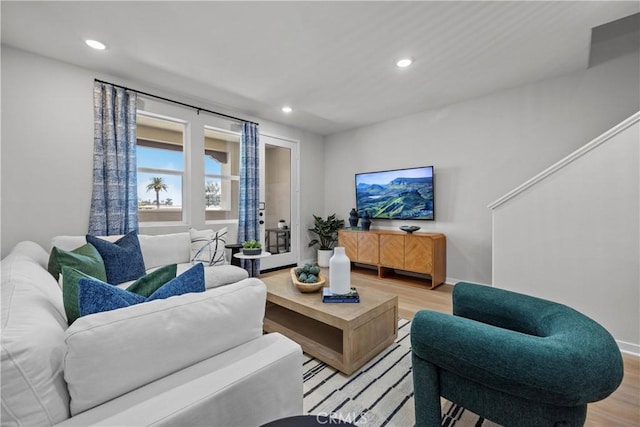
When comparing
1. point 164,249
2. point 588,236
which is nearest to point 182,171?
point 164,249

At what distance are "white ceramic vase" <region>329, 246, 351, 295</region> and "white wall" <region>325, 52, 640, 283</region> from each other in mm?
2562

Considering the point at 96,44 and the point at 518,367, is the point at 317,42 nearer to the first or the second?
the point at 96,44

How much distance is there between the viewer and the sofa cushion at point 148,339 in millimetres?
676

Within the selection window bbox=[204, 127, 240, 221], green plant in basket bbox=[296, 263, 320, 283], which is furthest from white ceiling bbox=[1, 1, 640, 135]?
green plant in basket bbox=[296, 263, 320, 283]

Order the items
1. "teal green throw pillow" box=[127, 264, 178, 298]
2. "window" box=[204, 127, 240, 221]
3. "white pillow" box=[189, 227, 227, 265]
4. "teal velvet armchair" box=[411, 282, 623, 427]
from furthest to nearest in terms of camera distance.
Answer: "window" box=[204, 127, 240, 221] → "white pillow" box=[189, 227, 227, 265] → "teal green throw pillow" box=[127, 264, 178, 298] → "teal velvet armchair" box=[411, 282, 623, 427]

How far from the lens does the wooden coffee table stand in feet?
5.92

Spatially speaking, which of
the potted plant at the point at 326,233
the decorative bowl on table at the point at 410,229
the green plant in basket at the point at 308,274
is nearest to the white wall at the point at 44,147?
the green plant in basket at the point at 308,274

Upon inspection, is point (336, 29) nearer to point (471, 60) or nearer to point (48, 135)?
point (471, 60)

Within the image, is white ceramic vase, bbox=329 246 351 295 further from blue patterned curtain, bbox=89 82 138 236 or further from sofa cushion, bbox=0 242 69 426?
blue patterned curtain, bbox=89 82 138 236

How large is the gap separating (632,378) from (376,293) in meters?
1.68

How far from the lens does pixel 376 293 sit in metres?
2.25

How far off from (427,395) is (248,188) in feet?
11.7

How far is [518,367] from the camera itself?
0.96 meters

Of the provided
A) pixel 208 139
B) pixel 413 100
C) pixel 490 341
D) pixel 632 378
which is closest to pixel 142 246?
pixel 208 139
